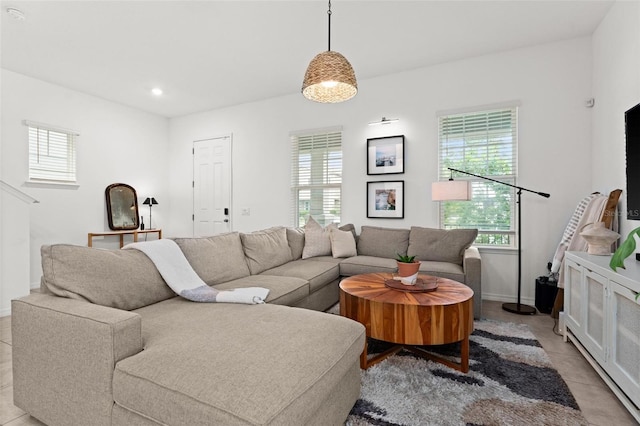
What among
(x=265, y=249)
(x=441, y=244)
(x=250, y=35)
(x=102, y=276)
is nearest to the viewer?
(x=102, y=276)

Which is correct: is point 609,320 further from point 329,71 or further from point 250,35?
point 250,35

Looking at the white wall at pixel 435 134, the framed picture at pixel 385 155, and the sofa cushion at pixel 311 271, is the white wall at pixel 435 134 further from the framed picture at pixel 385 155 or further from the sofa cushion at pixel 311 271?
the sofa cushion at pixel 311 271

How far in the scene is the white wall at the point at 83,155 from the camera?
4.12 metres

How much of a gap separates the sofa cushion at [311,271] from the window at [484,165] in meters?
1.63

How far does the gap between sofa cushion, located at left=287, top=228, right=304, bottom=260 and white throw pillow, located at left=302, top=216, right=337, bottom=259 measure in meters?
0.05

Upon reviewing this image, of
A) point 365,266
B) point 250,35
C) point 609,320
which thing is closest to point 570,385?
point 609,320

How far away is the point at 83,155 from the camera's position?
482 centimetres

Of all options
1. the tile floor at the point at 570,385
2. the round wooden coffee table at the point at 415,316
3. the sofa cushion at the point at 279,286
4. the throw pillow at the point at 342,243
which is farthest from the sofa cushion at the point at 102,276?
the throw pillow at the point at 342,243

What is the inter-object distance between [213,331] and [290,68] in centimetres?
355

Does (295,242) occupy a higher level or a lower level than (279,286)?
higher

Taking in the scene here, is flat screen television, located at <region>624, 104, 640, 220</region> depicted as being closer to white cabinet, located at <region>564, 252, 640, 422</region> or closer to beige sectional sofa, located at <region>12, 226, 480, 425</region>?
white cabinet, located at <region>564, 252, 640, 422</region>

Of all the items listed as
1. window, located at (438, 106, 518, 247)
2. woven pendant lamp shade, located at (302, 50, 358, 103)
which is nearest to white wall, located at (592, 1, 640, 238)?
window, located at (438, 106, 518, 247)

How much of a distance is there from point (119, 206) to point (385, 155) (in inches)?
170

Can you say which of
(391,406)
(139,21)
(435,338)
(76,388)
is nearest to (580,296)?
(435,338)
